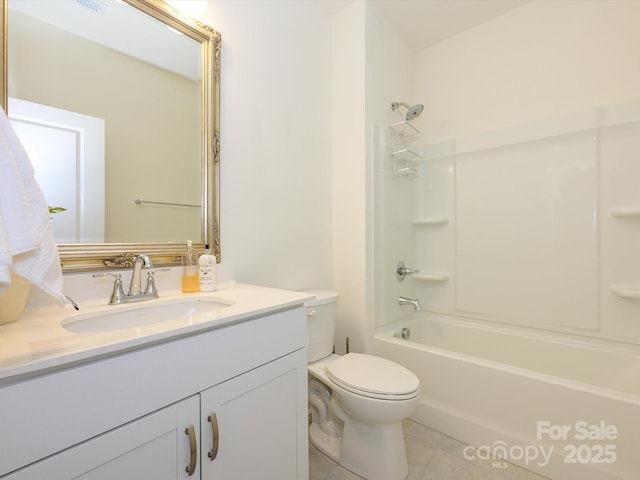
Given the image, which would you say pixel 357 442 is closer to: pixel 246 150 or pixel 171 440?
pixel 171 440

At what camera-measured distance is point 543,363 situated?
174cm

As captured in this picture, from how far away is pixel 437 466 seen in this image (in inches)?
52.4

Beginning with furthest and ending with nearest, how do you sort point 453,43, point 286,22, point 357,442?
1. point 453,43
2. point 286,22
3. point 357,442

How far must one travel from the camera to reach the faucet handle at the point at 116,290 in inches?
37.9

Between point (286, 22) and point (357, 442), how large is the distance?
88.3 inches

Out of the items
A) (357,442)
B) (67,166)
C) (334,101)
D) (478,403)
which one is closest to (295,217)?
(334,101)

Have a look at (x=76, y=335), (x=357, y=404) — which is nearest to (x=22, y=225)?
(x=76, y=335)

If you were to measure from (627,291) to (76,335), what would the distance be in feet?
7.74

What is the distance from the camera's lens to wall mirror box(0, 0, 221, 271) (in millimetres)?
899

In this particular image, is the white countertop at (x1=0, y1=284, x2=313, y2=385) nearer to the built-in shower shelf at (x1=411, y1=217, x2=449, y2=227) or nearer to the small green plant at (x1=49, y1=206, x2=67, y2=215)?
the small green plant at (x1=49, y1=206, x2=67, y2=215)

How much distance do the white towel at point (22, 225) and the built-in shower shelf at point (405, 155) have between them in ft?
6.19

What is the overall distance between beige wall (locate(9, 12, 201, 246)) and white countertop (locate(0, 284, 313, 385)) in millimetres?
335

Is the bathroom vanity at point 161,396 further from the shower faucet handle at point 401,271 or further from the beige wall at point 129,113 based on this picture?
the shower faucet handle at point 401,271

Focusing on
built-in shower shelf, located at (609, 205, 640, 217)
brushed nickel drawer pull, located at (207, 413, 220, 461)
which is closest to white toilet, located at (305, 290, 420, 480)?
brushed nickel drawer pull, located at (207, 413, 220, 461)
